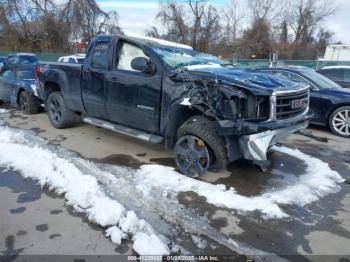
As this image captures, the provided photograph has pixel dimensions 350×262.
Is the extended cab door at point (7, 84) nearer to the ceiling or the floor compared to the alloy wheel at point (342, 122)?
nearer to the ceiling

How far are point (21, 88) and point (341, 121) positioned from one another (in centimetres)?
855

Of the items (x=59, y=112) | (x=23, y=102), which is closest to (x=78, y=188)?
(x=59, y=112)

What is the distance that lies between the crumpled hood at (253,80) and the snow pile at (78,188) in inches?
80.3

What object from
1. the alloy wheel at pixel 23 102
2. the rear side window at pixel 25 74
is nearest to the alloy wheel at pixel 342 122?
the alloy wheel at pixel 23 102

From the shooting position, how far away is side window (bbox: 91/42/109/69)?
5543 mm

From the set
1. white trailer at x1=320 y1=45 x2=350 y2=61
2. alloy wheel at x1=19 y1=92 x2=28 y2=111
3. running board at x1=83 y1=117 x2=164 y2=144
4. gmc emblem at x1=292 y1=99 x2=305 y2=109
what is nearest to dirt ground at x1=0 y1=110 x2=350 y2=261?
running board at x1=83 y1=117 x2=164 y2=144

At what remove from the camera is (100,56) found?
18.6ft

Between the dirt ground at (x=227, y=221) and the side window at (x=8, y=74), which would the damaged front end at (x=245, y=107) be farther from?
the side window at (x=8, y=74)

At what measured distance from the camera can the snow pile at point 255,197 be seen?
3.72 m

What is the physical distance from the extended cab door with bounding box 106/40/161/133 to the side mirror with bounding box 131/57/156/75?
64 mm

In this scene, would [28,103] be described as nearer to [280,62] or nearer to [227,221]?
[227,221]

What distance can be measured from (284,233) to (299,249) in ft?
0.87

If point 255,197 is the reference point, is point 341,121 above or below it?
above

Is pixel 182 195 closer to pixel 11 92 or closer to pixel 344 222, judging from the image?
pixel 344 222
